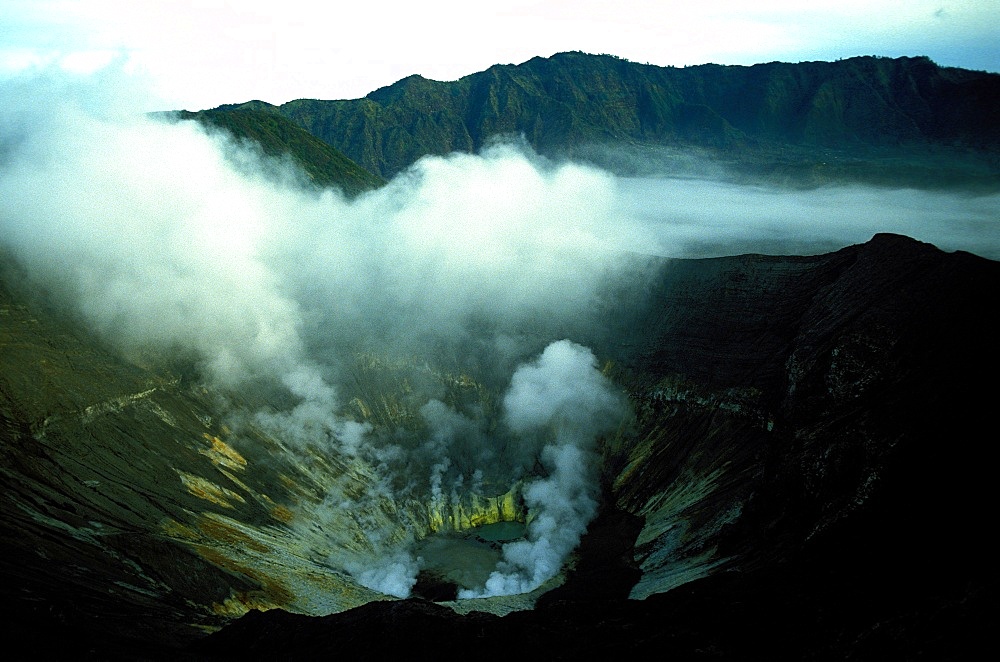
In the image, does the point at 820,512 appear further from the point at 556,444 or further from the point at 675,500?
the point at 556,444

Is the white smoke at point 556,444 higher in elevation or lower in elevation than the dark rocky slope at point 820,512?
lower

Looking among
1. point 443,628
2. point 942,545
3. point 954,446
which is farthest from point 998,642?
point 443,628

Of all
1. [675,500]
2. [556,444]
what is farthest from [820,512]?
[556,444]

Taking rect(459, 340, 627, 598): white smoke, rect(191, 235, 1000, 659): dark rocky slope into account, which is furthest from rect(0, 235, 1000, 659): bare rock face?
rect(459, 340, 627, 598): white smoke

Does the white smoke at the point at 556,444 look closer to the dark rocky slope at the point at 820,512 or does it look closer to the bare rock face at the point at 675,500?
the bare rock face at the point at 675,500

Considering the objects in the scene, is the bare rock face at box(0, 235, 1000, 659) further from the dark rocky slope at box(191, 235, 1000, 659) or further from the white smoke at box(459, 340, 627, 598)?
the white smoke at box(459, 340, 627, 598)

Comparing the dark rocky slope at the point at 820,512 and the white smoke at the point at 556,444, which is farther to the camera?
the white smoke at the point at 556,444

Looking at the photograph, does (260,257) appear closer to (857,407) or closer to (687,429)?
(687,429)

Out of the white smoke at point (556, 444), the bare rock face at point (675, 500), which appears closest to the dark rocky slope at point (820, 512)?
the bare rock face at point (675, 500)
